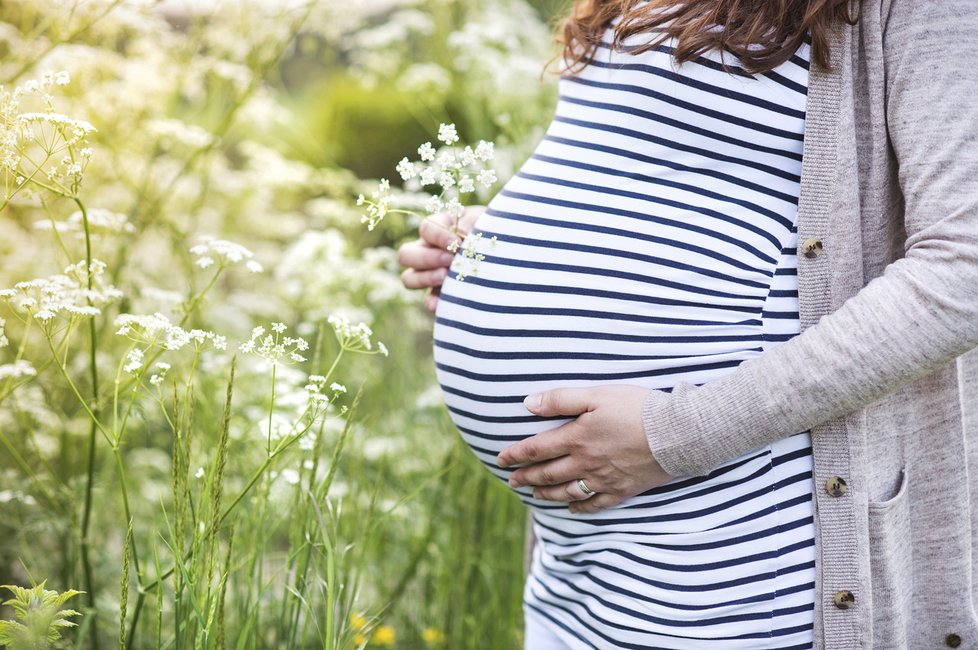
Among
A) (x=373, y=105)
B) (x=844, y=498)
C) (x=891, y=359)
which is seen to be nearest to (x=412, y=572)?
(x=844, y=498)

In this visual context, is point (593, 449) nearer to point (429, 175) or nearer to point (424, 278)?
point (429, 175)

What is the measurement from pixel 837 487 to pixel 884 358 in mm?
194

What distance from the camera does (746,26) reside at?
105 cm

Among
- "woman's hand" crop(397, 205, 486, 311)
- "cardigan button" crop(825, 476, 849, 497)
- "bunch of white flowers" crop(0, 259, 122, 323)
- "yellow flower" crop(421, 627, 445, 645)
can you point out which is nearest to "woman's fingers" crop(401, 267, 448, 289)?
"woman's hand" crop(397, 205, 486, 311)

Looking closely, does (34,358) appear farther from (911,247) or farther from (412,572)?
(911,247)

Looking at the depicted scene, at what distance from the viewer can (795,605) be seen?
103 cm

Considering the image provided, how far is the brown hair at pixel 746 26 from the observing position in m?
1.03

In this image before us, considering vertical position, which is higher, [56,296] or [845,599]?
[56,296]

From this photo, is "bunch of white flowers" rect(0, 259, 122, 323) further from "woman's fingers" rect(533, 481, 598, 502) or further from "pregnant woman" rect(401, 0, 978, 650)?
"woman's fingers" rect(533, 481, 598, 502)

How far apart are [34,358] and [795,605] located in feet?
6.91

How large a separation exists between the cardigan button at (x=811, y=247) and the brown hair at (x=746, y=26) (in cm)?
23

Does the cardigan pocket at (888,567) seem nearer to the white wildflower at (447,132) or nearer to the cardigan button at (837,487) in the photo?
the cardigan button at (837,487)

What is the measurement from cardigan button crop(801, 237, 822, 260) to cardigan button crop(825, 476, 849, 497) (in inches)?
11.5

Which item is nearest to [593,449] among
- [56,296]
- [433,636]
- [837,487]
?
[837,487]
